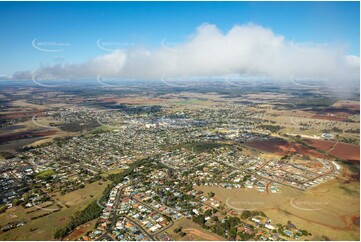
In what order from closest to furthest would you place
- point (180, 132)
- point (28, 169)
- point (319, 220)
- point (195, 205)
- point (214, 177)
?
point (319, 220), point (195, 205), point (214, 177), point (28, 169), point (180, 132)

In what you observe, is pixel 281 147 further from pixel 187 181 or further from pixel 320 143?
pixel 187 181

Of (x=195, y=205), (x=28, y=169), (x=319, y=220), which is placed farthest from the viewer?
(x=28, y=169)

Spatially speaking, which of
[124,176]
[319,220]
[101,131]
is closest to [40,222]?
[124,176]

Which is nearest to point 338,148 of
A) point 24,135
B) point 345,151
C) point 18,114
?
point 345,151

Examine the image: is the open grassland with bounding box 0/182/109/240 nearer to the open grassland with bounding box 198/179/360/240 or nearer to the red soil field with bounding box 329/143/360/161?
the open grassland with bounding box 198/179/360/240

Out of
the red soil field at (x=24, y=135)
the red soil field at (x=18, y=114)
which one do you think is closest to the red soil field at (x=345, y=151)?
the red soil field at (x=24, y=135)

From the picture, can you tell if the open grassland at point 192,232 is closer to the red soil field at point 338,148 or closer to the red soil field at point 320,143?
→ the red soil field at point 338,148

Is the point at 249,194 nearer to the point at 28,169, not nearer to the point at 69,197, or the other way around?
the point at 69,197

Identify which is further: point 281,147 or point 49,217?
point 281,147
